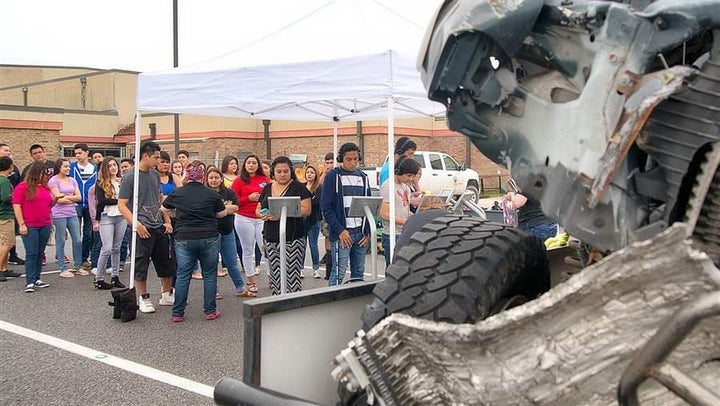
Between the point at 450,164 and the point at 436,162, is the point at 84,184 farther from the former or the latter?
the point at 450,164

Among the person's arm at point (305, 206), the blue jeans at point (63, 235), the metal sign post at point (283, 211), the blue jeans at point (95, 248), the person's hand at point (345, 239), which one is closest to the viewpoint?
the metal sign post at point (283, 211)

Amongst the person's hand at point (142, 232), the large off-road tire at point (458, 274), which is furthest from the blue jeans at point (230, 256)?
the large off-road tire at point (458, 274)

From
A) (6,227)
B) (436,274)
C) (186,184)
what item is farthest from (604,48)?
(6,227)

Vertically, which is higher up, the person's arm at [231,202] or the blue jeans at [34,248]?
the person's arm at [231,202]

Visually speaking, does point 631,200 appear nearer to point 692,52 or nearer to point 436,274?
point 692,52

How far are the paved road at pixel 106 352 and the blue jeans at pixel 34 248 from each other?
1.39ft

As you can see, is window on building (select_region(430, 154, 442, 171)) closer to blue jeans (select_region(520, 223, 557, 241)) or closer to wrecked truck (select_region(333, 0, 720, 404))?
blue jeans (select_region(520, 223, 557, 241))

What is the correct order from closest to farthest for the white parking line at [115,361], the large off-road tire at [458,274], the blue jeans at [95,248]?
1. the large off-road tire at [458,274]
2. the white parking line at [115,361]
3. the blue jeans at [95,248]

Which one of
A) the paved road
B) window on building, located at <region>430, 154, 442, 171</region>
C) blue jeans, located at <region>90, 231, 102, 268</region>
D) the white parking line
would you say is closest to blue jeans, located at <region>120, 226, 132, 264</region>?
blue jeans, located at <region>90, 231, 102, 268</region>

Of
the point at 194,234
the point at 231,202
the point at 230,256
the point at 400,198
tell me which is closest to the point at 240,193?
the point at 231,202

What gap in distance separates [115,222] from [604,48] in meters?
7.89

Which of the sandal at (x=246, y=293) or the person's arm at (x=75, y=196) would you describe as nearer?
the sandal at (x=246, y=293)

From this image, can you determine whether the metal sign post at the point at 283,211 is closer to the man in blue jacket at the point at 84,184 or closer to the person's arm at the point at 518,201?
the person's arm at the point at 518,201

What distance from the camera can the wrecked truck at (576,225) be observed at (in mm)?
1359
